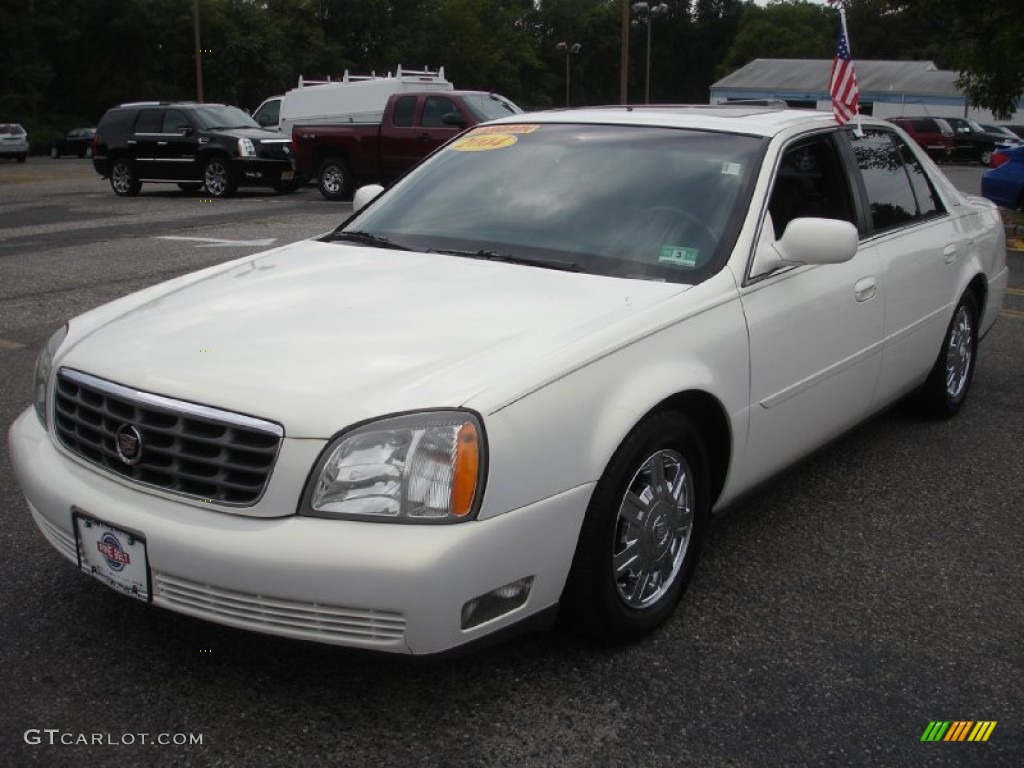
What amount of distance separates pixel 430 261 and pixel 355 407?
1187mm

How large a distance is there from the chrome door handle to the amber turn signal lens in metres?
2.16

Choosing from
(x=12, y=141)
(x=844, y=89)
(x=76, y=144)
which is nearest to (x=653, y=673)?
(x=844, y=89)

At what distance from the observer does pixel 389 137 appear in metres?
18.6

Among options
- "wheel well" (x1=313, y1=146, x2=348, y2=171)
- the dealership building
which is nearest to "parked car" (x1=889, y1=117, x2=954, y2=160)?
the dealership building

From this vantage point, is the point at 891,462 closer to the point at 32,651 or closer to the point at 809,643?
the point at 809,643

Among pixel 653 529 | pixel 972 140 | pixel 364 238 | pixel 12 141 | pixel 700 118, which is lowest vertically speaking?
pixel 12 141

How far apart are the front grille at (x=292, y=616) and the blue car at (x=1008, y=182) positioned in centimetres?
1489

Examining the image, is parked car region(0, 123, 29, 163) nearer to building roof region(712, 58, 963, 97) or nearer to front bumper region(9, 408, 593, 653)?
building roof region(712, 58, 963, 97)

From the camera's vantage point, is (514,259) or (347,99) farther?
(347,99)

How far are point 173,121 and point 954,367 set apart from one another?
17403mm

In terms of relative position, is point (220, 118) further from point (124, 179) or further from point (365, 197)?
point (365, 197)

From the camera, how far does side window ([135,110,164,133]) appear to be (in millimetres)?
20172

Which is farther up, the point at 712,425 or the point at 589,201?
the point at 589,201

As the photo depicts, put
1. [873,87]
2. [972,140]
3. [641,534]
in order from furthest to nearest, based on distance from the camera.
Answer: [873,87]
[972,140]
[641,534]
